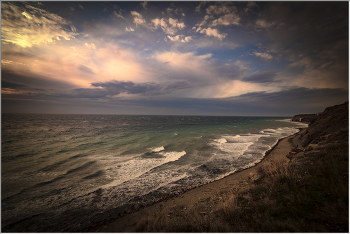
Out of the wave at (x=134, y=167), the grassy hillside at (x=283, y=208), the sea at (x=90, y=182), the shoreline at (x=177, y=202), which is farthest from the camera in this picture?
the wave at (x=134, y=167)

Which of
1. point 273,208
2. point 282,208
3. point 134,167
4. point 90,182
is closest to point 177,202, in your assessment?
point 273,208

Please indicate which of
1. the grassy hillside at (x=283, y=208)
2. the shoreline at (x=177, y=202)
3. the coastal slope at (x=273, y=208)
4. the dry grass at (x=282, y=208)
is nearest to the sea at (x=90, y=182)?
the shoreline at (x=177, y=202)

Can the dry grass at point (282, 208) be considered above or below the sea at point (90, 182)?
above

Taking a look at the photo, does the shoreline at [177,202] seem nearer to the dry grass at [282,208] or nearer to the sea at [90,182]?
the sea at [90,182]

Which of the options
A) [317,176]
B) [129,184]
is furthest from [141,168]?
[317,176]

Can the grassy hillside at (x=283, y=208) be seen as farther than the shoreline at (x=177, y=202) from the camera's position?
No

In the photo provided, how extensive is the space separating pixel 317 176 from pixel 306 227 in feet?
12.3

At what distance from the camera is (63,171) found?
13.4 metres

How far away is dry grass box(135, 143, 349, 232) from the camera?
17.7 feet

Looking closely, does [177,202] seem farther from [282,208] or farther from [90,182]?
[90,182]

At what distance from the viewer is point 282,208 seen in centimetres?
604

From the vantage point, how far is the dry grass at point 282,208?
5402 millimetres

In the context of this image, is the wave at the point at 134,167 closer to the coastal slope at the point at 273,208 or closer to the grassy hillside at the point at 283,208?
the coastal slope at the point at 273,208

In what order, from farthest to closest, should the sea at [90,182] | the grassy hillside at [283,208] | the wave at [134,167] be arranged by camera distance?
1. the wave at [134,167]
2. the sea at [90,182]
3. the grassy hillside at [283,208]
